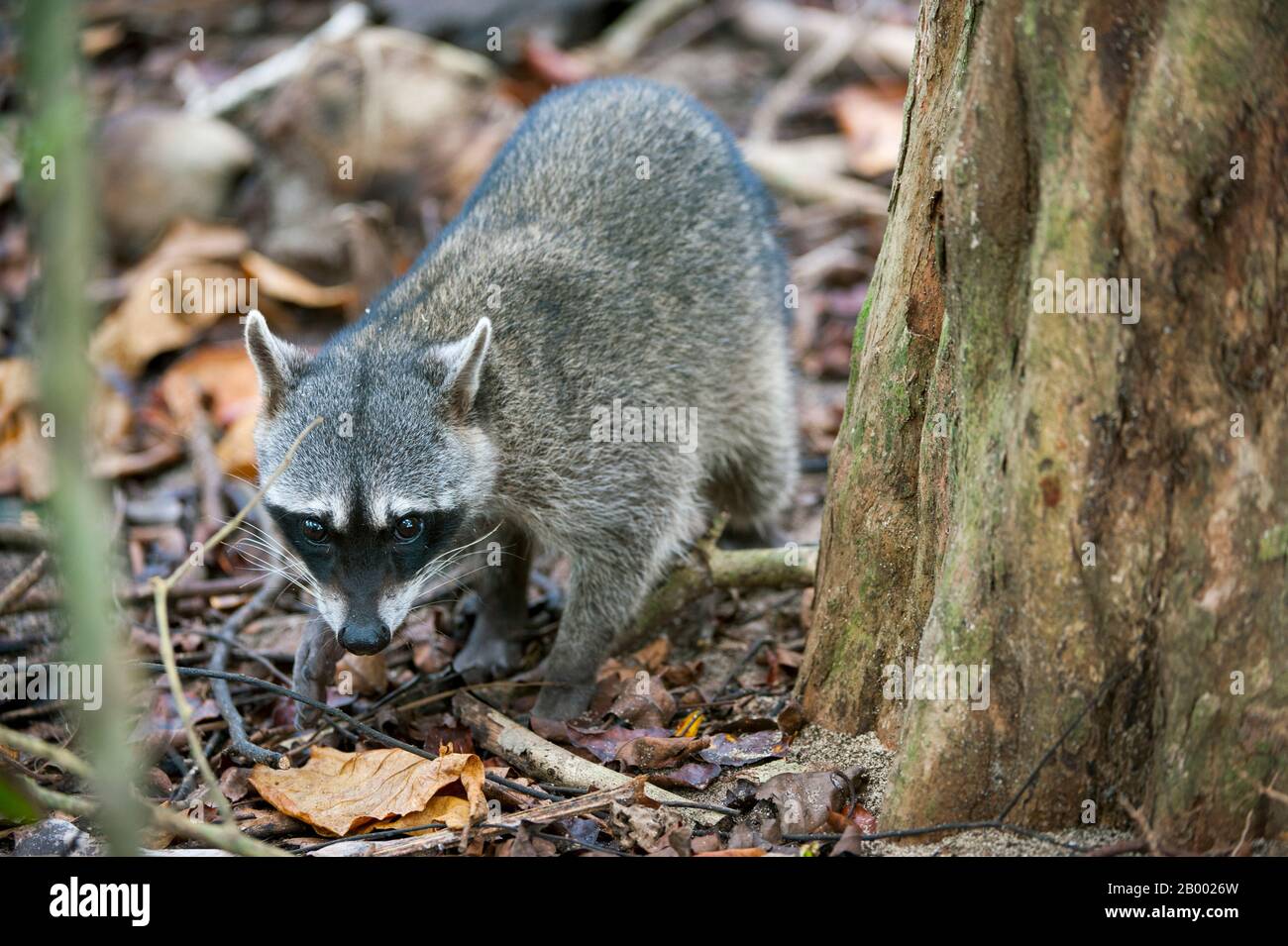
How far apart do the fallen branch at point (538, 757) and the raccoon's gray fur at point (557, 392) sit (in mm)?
360

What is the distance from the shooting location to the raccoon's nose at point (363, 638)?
16.2 ft

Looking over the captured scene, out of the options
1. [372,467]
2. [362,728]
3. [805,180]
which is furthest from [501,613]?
[805,180]

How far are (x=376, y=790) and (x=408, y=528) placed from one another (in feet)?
3.66

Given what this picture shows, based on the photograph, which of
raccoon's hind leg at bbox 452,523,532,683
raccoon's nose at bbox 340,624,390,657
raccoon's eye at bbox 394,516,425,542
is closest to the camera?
raccoon's nose at bbox 340,624,390,657

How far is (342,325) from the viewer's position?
372 inches

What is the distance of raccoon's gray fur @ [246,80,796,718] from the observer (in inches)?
207

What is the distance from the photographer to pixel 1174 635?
351cm

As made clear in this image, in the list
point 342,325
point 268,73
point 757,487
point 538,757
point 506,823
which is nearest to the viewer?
point 506,823

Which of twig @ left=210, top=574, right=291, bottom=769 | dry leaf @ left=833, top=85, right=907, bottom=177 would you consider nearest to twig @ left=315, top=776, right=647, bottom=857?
twig @ left=210, top=574, right=291, bottom=769

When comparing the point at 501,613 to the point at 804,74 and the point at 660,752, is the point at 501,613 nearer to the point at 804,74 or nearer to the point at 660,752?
the point at 660,752

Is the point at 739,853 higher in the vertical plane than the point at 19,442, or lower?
lower

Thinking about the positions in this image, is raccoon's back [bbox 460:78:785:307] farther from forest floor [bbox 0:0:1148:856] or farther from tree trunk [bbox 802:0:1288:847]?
tree trunk [bbox 802:0:1288:847]

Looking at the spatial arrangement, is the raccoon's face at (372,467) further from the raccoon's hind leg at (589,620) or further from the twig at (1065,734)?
the twig at (1065,734)

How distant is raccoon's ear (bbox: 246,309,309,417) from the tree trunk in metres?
2.85
